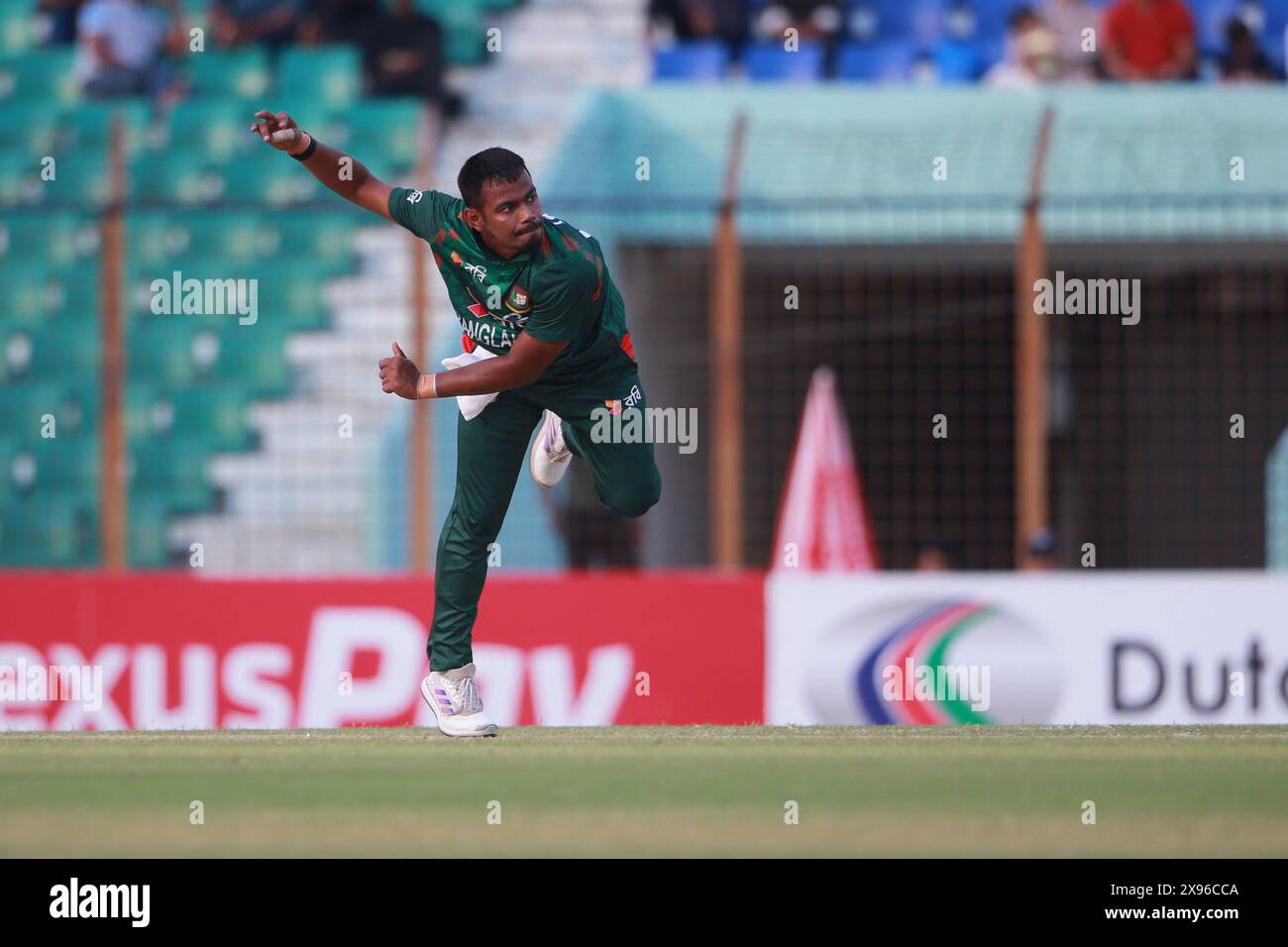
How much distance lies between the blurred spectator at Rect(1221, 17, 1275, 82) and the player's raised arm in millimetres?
11108

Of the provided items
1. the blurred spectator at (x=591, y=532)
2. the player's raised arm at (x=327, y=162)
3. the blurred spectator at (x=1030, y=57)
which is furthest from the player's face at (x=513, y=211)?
the blurred spectator at (x=1030, y=57)

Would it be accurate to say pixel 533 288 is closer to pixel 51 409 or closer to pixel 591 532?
pixel 591 532

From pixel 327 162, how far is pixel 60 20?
11.2 meters

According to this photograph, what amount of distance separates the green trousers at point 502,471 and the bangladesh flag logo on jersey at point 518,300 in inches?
17.3

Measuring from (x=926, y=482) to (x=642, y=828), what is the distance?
7.52 meters

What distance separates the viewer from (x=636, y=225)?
1299 centimetres

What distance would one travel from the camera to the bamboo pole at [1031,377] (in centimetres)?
1189

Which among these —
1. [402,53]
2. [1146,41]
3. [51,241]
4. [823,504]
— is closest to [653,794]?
[823,504]

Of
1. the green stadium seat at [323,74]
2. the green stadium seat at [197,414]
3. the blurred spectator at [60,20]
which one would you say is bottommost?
the green stadium seat at [197,414]

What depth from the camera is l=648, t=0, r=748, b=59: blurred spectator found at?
55.6 feet

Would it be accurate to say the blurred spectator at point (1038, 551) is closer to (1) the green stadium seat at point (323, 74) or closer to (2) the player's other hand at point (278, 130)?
(2) the player's other hand at point (278, 130)

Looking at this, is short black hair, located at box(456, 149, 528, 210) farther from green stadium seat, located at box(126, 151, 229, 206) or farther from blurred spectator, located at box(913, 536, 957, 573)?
green stadium seat, located at box(126, 151, 229, 206)

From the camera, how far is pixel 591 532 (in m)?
13.0

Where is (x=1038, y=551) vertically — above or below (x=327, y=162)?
below
